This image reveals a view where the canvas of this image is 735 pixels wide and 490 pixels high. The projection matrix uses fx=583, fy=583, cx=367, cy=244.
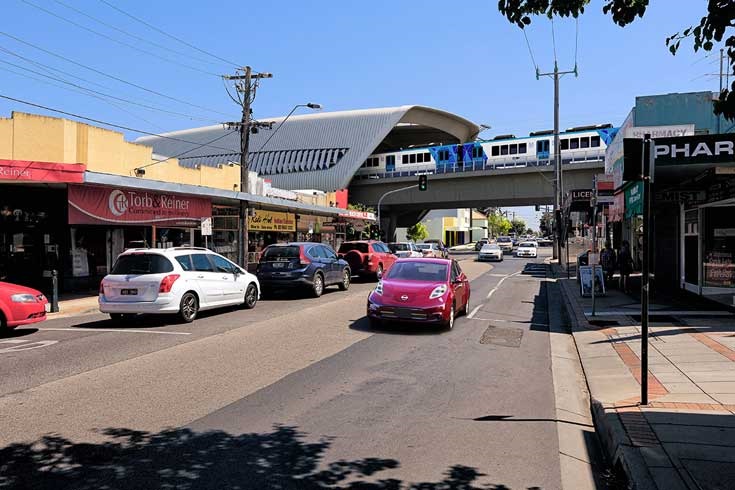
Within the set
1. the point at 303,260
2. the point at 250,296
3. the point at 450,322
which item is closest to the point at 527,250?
the point at 303,260

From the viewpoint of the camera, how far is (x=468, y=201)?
5341 cm

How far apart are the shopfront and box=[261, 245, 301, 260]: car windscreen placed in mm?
4498

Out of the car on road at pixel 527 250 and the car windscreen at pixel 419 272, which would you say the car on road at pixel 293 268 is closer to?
the car windscreen at pixel 419 272

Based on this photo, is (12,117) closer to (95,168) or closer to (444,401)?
(95,168)

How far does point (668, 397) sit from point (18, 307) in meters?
10.6

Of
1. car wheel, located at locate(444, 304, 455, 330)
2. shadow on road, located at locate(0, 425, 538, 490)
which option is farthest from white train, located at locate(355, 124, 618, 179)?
shadow on road, located at locate(0, 425, 538, 490)

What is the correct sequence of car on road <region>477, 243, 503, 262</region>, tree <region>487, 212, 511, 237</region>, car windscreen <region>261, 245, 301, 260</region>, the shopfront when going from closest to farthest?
the shopfront → car windscreen <region>261, 245, 301, 260</region> → car on road <region>477, 243, 503, 262</region> → tree <region>487, 212, 511, 237</region>

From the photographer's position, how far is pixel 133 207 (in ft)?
62.3

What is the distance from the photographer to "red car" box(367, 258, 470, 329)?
1117 centimetres

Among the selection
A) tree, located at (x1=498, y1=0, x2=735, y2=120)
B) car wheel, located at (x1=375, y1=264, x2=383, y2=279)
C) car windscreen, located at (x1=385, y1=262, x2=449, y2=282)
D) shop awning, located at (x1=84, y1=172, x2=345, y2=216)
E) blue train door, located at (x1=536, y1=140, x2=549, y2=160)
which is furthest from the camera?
blue train door, located at (x1=536, y1=140, x2=549, y2=160)

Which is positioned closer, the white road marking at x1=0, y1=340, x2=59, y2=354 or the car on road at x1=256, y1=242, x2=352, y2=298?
the white road marking at x1=0, y1=340, x2=59, y2=354

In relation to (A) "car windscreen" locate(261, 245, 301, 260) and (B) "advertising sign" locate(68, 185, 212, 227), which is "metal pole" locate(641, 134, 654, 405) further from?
(B) "advertising sign" locate(68, 185, 212, 227)

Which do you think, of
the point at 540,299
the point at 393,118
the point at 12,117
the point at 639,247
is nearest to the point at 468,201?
the point at 393,118

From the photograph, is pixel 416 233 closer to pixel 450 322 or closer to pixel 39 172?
pixel 39 172
